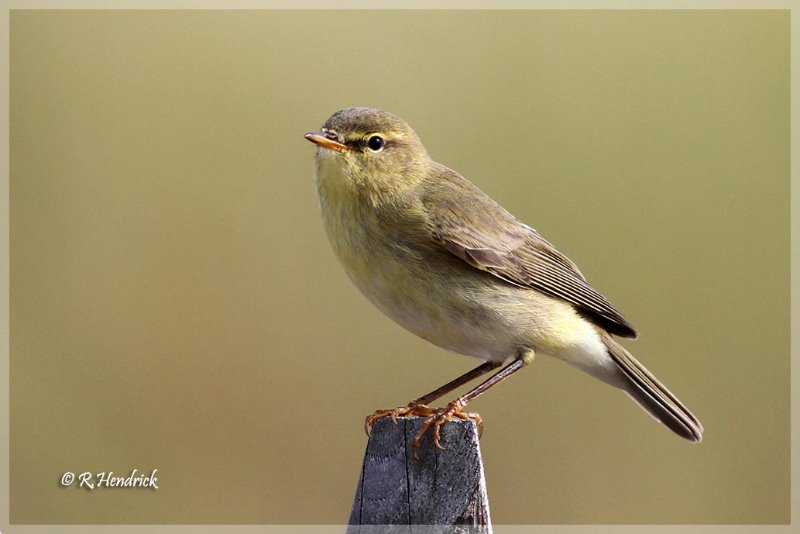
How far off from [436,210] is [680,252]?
2824mm

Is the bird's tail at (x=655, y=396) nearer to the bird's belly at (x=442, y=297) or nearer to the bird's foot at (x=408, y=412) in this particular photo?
the bird's belly at (x=442, y=297)

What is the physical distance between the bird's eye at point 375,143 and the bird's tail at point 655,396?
128 cm

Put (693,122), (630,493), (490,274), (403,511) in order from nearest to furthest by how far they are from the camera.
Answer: (403,511) → (490,274) → (630,493) → (693,122)

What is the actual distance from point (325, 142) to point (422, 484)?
1.71 meters

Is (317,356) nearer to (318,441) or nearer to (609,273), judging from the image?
(318,441)

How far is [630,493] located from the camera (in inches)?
217

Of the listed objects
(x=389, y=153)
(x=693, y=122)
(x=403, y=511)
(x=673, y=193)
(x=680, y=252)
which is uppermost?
(x=693, y=122)

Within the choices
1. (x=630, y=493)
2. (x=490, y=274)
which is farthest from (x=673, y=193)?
(x=490, y=274)

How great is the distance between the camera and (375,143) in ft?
14.2

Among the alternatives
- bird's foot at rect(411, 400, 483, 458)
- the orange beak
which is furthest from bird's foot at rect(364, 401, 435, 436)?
the orange beak
